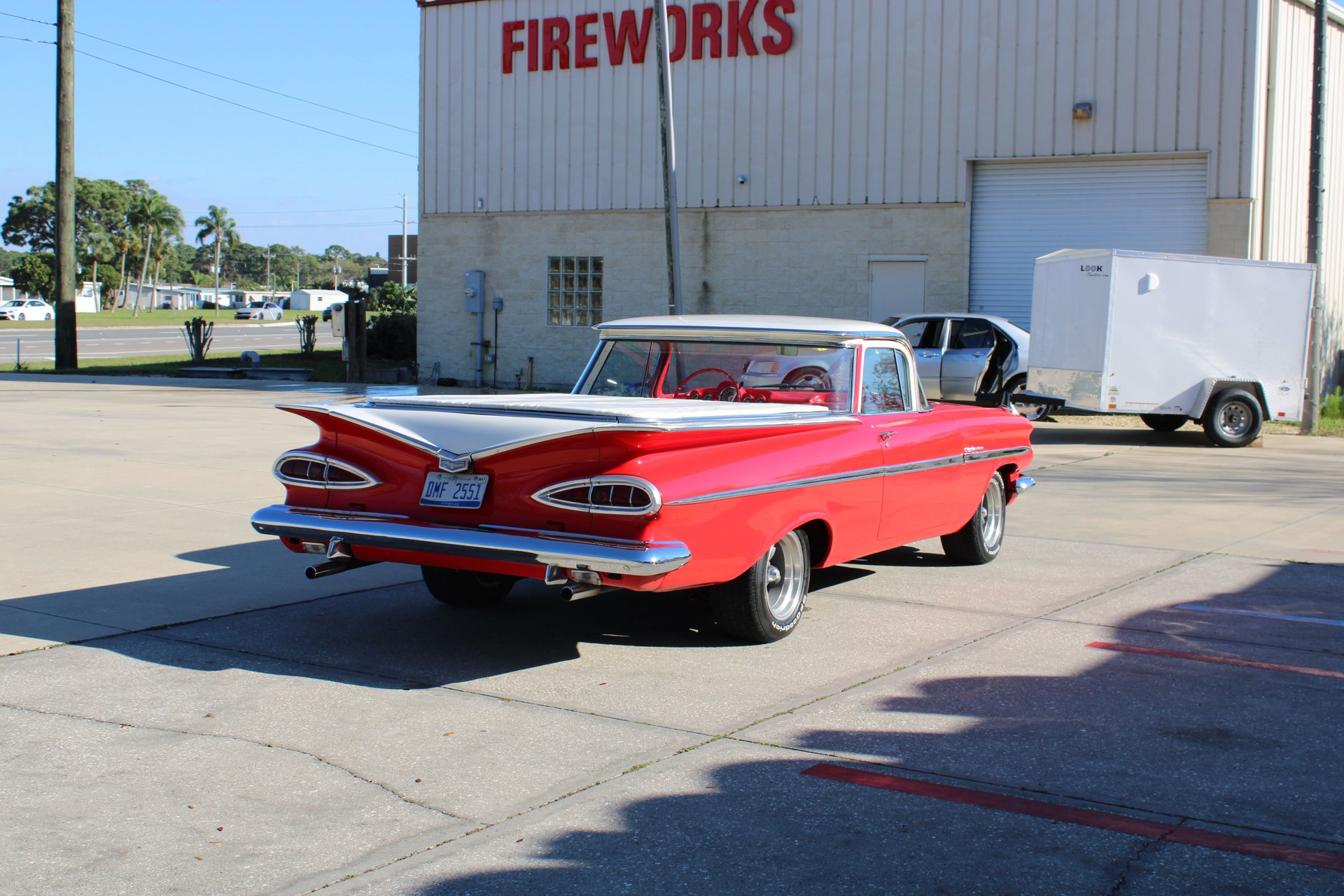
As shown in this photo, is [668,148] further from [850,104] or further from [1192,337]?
[1192,337]

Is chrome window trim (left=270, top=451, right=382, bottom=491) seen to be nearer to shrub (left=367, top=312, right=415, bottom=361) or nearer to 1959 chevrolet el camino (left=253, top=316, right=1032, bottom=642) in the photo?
1959 chevrolet el camino (left=253, top=316, right=1032, bottom=642)

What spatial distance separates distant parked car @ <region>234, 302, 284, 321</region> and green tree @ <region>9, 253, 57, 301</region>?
620 inches

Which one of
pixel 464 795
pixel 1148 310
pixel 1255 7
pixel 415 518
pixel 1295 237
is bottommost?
pixel 464 795

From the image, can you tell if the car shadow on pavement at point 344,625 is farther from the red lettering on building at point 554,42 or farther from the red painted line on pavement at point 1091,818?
the red lettering on building at point 554,42

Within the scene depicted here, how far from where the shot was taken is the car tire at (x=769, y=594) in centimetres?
615

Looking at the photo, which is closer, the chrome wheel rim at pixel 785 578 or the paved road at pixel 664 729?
the paved road at pixel 664 729

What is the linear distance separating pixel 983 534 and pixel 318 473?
4.41 metres

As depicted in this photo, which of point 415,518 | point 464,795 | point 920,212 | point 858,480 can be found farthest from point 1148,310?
point 464,795

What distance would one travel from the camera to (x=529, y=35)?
27.2 metres

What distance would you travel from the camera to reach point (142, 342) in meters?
50.0

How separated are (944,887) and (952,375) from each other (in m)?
16.3

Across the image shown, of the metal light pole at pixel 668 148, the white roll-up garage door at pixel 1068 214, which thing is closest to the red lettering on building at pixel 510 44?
the metal light pole at pixel 668 148

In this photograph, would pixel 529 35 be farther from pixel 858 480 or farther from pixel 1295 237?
pixel 858 480

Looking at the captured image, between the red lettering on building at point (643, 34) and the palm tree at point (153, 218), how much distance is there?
92308mm
